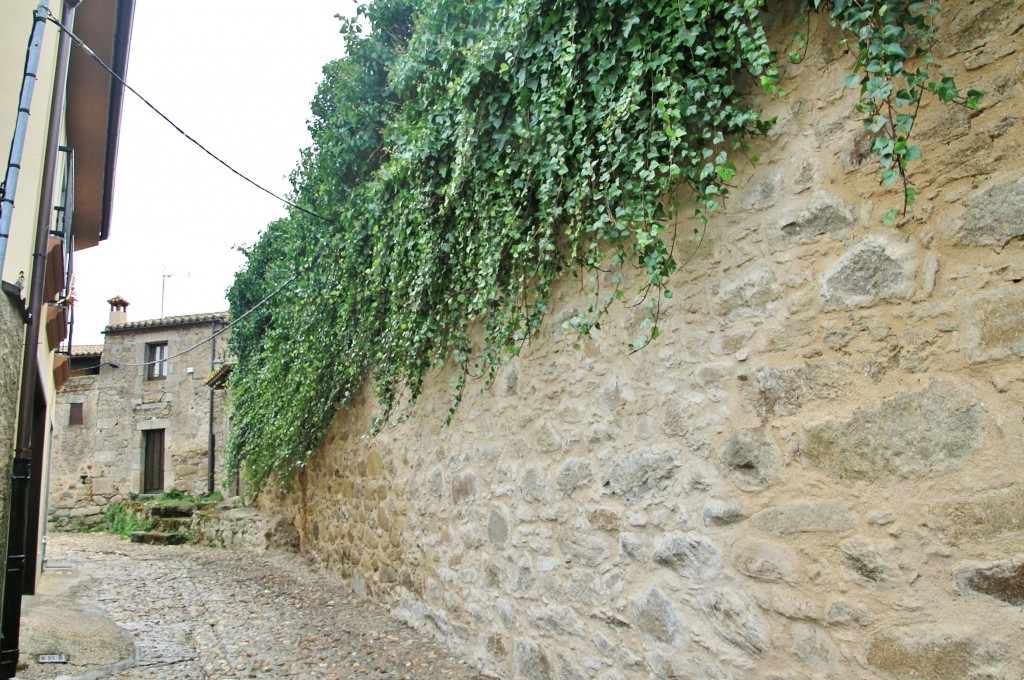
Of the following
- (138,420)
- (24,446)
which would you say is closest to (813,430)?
(24,446)

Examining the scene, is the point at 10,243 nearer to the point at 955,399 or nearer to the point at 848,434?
the point at 848,434

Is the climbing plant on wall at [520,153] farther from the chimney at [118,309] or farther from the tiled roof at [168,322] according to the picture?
the chimney at [118,309]

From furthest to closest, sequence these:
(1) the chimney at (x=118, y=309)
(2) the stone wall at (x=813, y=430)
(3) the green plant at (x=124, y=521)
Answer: (1) the chimney at (x=118, y=309) < (3) the green plant at (x=124, y=521) < (2) the stone wall at (x=813, y=430)

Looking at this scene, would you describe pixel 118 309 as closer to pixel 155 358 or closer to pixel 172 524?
pixel 155 358

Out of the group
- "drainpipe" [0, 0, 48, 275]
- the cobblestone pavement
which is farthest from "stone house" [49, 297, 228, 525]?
"drainpipe" [0, 0, 48, 275]

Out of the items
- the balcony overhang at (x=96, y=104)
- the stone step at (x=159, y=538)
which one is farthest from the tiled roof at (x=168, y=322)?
the balcony overhang at (x=96, y=104)

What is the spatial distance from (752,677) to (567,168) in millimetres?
1902

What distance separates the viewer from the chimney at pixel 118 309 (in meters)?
19.3

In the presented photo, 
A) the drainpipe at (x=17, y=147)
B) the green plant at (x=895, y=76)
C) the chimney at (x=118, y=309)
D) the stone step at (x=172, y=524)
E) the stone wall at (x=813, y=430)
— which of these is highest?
the chimney at (x=118, y=309)

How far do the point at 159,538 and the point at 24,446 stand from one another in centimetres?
825

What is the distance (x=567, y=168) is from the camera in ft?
9.32

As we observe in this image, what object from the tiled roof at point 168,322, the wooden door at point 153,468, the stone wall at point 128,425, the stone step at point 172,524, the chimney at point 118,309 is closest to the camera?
the stone step at point 172,524

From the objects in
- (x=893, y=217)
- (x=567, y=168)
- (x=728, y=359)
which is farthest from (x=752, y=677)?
(x=567, y=168)

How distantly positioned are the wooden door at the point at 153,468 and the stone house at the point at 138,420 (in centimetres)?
2
